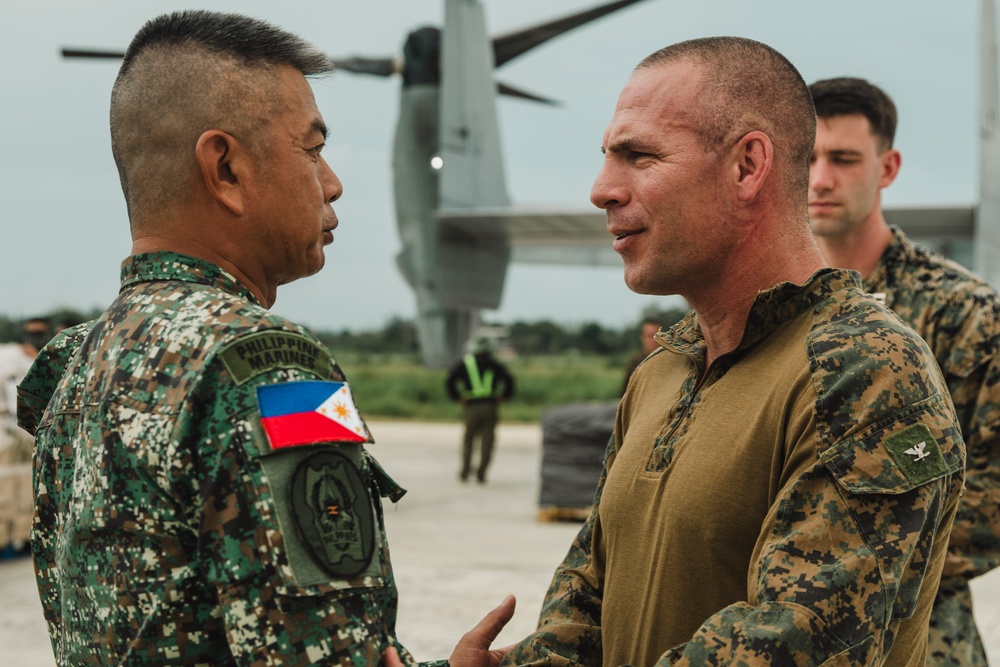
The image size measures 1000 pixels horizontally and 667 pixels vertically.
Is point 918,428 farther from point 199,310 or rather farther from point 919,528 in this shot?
point 199,310

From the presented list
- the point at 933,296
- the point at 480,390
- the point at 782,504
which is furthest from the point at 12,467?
the point at 782,504

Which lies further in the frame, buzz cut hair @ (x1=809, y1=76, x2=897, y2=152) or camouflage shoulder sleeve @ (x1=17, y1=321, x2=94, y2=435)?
buzz cut hair @ (x1=809, y1=76, x2=897, y2=152)

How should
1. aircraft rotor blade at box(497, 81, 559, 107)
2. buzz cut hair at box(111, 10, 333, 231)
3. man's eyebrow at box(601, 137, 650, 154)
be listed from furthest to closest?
aircraft rotor blade at box(497, 81, 559, 107)
man's eyebrow at box(601, 137, 650, 154)
buzz cut hair at box(111, 10, 333, 231)

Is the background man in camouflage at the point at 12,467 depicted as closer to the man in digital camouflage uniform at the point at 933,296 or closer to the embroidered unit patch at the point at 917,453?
the man in digital camouflage uniform at the point at 933,296

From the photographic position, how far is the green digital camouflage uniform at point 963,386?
2424 millimetres

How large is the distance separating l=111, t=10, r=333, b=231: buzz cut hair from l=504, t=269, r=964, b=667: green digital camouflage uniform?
788 millimetres

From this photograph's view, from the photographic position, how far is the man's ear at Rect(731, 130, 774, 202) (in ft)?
5.37

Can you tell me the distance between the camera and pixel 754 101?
166cm

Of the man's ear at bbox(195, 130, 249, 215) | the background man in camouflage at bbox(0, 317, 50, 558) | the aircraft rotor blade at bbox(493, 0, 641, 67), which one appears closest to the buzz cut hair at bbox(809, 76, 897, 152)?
the man's ear at bbox(195, 130, 249, 215)

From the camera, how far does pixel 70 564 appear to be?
1350mm

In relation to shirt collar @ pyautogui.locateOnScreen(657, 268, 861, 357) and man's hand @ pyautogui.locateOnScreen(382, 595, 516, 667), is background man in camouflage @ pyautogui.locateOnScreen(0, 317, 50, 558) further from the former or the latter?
shirt collar @ pyautogui.locateOnScreen(657, 268, 861, 357)

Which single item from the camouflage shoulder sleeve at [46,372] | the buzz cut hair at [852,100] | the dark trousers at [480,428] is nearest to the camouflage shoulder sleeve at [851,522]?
the camouflage shoulder sleeve at [46,372]

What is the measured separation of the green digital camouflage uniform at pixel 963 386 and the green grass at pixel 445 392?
25.2 m

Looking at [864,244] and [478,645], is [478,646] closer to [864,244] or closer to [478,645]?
[478,645]
